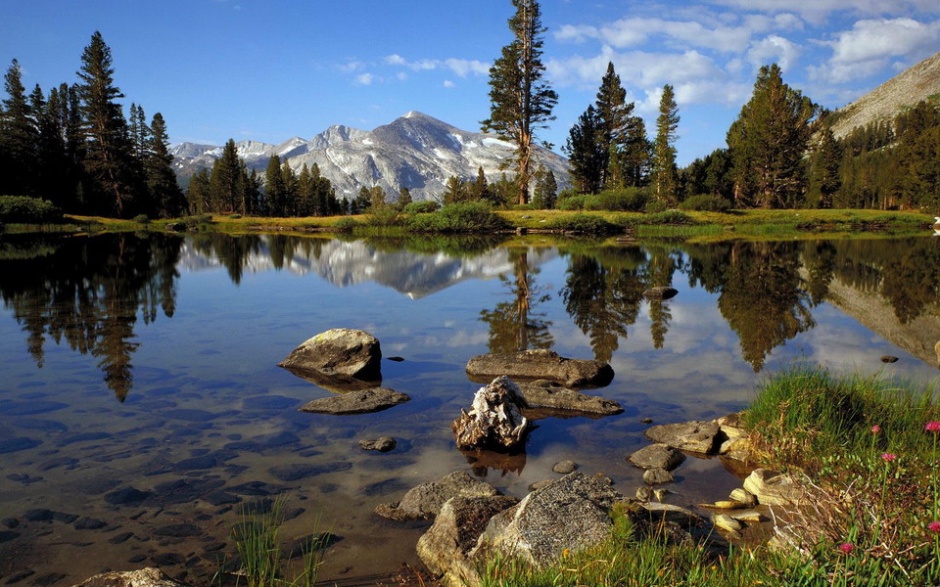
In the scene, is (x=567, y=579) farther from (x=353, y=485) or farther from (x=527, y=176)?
(x=527, y=176)

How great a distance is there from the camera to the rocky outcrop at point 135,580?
12.7ft

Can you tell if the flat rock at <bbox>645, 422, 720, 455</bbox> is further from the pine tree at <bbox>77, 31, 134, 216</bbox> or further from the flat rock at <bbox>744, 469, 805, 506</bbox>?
the pine tree at <bbox>77, 31, 134, 216</bbox>

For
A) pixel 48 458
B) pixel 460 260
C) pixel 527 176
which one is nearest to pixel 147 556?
pixel 48 458

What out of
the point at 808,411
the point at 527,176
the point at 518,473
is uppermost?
the point at 527,176

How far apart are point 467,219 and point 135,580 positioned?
58.2 meters

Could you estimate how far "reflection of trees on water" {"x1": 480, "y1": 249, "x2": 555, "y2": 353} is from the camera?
1410 cm

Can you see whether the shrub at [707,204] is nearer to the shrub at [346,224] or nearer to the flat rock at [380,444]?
the shrub at [346,224]

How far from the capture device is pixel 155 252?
39.2 meters

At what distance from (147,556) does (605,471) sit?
4824mm

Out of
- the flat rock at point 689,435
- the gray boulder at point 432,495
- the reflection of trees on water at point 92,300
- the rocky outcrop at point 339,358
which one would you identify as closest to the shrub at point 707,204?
the reflection of trees on water at point 92,300

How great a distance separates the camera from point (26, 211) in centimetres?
6334

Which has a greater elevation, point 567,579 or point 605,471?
point 567,579

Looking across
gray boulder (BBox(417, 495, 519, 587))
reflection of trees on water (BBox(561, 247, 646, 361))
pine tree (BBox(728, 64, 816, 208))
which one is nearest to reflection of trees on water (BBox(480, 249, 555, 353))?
reflection of trees on water (BBox(561, 247, 646, 361))

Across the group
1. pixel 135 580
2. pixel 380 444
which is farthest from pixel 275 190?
pixel 135 580
